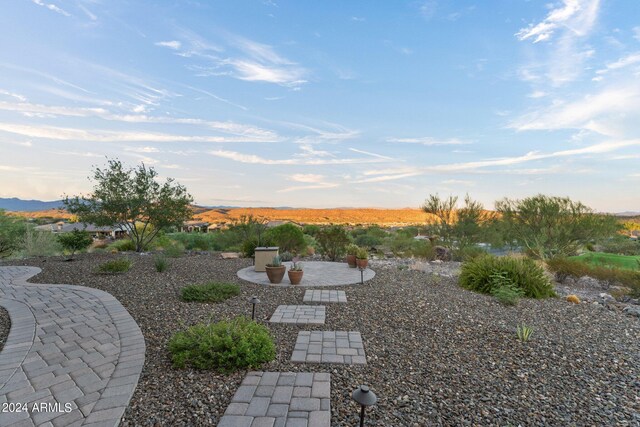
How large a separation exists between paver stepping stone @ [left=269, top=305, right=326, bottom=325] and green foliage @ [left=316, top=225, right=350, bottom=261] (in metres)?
6.24

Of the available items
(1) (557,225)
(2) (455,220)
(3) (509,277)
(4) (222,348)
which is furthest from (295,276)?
(1) (557,225)

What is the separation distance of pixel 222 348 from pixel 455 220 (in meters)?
15.3

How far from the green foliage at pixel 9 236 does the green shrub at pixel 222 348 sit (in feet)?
53.2

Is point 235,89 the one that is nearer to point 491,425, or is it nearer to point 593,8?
point 593,8

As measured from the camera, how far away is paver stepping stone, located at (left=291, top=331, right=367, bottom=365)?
3.47 m

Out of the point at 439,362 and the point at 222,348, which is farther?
the point at 439,362

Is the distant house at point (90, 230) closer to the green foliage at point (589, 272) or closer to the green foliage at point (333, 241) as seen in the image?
the green foliage at point (333, 241)

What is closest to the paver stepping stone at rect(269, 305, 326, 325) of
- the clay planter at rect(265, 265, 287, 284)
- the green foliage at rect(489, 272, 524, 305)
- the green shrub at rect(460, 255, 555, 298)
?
the clay planter at rect(265, 265, 287, 284)

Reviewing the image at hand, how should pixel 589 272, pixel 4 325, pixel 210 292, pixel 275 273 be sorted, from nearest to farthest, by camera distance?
1. pixel 4 325
2. pixel 210 292
3. pixel 275 273
4. pixel 589 272

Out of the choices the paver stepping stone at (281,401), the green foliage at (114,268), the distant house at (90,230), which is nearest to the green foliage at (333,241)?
the green foliage at (114,268)

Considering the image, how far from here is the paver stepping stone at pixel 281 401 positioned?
93.2 inches

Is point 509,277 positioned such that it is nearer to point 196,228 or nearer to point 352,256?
point 352,256

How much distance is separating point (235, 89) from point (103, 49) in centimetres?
387

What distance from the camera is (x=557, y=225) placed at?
45.4 ft
